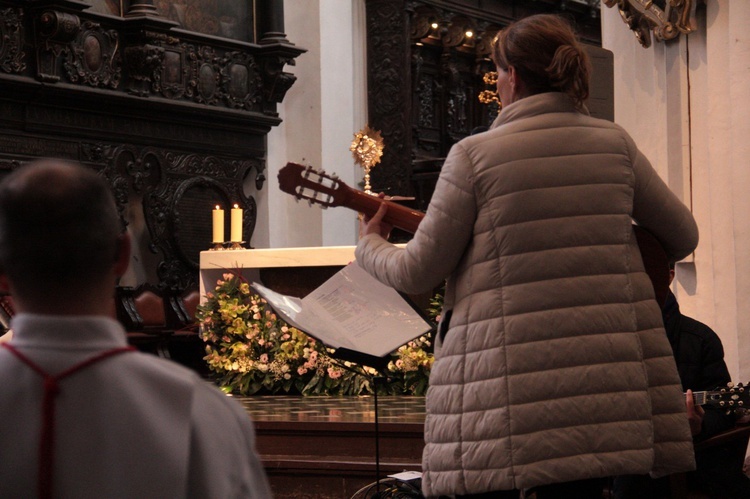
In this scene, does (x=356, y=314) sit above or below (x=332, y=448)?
above

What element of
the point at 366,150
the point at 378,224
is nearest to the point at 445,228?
the point at 378,224

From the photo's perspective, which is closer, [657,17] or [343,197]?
[343,197]

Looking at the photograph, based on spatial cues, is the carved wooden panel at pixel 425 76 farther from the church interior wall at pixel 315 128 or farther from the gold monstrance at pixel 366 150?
the gold monstrance at pixel 366 150

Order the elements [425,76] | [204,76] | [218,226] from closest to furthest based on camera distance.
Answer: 1. [218,226]
2. [204,76]
3. [425,76]

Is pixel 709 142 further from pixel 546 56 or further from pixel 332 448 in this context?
pixel 546 56

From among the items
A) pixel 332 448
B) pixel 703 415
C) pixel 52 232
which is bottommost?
pixel 332 448

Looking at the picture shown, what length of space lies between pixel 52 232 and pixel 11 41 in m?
8.78

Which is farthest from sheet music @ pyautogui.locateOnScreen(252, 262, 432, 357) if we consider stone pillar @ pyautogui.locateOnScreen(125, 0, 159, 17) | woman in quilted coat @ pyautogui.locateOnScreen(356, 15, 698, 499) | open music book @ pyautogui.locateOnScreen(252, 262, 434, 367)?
stone pillar @ pyautogui.locateOnScreen(125, 0, 159, 17)

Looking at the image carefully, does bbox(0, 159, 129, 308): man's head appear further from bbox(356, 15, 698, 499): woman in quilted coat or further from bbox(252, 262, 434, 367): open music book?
bbox(252, 262, 434, 367): open music book

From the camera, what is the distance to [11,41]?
31.1ft

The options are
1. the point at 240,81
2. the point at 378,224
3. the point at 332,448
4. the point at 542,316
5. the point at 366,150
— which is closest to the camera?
the point at 542,316

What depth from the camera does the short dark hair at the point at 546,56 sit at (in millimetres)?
2518

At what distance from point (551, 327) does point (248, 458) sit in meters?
1.20

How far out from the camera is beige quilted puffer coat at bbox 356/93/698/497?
2.40 m
